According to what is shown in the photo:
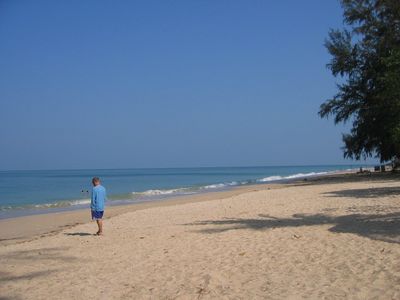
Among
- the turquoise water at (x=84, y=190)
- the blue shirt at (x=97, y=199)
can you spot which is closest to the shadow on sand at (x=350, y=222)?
the blue shirt at (x=97, y=199)

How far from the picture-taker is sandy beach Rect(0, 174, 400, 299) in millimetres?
6441

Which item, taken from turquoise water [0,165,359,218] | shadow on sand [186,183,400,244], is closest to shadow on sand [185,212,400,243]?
shadow on sand [186,183,400,244]

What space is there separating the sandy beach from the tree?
1927cm

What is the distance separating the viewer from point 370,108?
1299 inches

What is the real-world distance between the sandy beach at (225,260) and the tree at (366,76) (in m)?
19.3

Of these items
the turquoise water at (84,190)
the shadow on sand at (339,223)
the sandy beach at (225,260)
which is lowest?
the sandy beach at (225,260)

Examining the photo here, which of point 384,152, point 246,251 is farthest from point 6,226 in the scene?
point 384,152

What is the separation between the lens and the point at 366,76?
109ft

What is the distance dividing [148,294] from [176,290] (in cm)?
39

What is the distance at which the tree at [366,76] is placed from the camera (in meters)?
30.3

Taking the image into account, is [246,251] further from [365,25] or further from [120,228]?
[365,25]

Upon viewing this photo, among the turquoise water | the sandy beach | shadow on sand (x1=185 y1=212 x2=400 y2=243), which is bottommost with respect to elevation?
the sandy beach

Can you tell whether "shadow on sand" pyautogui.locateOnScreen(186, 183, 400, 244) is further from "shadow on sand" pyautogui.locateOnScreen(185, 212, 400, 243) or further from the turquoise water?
the turquoise water

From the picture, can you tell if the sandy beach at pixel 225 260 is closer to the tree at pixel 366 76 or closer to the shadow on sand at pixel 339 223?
the shadow on sand at pixel 339 223
